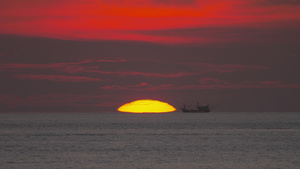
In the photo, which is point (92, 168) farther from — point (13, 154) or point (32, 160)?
point (13, 154)

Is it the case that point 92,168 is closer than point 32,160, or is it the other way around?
point 92,168

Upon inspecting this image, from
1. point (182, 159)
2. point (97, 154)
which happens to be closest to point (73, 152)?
point (97, 154)

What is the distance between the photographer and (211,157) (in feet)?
241

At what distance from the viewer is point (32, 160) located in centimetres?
6925

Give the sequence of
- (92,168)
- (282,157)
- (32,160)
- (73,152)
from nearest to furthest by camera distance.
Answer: (92,168) → (32,160) → (282,157) → (73,152)

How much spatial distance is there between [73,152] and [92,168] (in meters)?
21.5

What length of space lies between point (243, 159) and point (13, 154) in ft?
121

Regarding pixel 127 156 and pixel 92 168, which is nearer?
pixel 92 168

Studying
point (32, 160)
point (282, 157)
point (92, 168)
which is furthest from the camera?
point (282, 157)

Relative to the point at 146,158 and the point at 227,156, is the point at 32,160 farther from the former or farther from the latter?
the point at 227,156

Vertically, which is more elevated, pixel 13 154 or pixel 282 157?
pixel 13 154

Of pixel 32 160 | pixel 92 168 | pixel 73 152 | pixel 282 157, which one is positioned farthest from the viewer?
pixel 73 152

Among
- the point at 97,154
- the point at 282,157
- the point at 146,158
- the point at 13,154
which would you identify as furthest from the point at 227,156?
the point at 13,154

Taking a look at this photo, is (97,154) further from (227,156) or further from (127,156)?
(227,156)
